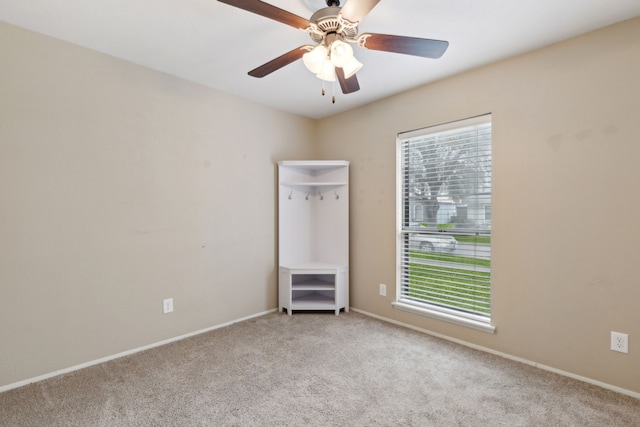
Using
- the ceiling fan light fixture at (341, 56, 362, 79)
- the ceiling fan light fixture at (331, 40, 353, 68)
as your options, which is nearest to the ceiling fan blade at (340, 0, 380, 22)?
the ceiling fan light fixture at (331, 40, 353, 68)

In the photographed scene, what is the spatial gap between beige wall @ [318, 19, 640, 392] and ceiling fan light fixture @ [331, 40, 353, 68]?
1.54m

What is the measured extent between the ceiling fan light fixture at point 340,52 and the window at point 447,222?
5.10ft

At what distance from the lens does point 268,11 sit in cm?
154

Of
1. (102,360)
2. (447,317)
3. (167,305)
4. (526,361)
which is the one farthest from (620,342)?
(102,360)

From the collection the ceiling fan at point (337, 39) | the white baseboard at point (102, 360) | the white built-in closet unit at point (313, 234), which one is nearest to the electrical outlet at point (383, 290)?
the white built-in closet unit at point (313, 234)

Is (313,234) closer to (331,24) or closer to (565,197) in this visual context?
(565,197)

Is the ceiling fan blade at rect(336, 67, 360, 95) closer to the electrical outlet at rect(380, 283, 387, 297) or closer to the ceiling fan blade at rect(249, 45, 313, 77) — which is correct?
the ceiling fan blade at rect(249, 45, 313, 77)

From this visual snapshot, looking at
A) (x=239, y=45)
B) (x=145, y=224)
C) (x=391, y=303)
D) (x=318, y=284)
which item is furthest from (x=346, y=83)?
(x=318, y=284)

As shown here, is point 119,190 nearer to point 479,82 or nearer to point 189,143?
point 189,143

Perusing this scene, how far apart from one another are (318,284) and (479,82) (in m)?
2.69

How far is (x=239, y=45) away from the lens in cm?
234

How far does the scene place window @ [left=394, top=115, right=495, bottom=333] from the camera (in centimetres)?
274

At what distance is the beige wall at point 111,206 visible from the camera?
215 cm

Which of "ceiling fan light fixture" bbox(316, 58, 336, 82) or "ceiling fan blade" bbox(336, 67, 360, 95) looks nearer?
"ceiling fan light fixture" bbox(316, 58, 336, 82)
